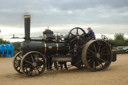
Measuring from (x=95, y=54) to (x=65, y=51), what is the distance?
1.45 metres

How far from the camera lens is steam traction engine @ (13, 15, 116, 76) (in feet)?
29.1

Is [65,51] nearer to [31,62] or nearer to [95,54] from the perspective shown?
[95,54]

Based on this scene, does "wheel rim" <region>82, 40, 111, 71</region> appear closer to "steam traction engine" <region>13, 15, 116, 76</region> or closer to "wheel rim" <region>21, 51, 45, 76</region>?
"steam traction engine" <region>13, 15, 116, 76</region>

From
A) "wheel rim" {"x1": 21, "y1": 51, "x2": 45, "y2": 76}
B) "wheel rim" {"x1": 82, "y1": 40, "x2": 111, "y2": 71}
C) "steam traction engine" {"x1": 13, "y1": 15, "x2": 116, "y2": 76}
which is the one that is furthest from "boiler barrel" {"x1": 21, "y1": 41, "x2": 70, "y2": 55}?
"wheel rim" {"x1": 82, "y1": 40, "x2": 111, "y2": 71}

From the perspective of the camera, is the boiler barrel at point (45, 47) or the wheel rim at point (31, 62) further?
the boiler barrel at point (45, 47)

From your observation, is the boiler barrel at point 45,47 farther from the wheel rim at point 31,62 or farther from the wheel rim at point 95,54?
the wheel rim at point 95,54

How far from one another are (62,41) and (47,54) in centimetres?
98

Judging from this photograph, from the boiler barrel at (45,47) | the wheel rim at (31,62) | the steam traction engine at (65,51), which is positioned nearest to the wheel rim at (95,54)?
the steam traction engine at (65,51)

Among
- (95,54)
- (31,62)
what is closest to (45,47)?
(31,62)

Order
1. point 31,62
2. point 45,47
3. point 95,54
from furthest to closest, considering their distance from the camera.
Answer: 1. point 95,54
2. point 45,47
3. point 31,62

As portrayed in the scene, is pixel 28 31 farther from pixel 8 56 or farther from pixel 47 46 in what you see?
pixel 8 56

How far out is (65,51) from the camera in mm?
9930

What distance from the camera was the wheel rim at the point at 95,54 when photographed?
9.42 metres

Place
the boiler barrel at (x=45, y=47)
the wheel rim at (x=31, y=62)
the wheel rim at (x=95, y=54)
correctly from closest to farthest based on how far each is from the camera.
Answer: the wheel rim at (x=31, y=62), the boiler barrel at (x=45, y=47), the wheel rim at (x=95, y=54)
